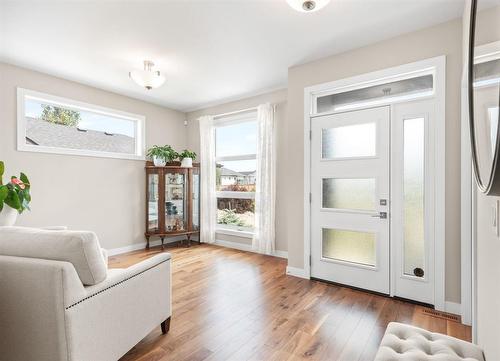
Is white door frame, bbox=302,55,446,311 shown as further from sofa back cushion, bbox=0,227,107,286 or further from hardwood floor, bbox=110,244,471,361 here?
sofa back cushion, bbox=0,227,107,286

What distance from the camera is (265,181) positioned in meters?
4.28

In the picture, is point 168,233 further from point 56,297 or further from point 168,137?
point 56,297

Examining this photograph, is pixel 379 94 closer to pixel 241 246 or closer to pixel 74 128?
pixel 241 246

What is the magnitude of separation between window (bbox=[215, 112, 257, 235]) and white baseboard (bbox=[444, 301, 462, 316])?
9.43ft

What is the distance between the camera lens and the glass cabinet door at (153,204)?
185 inches

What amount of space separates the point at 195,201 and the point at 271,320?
10.3 feet

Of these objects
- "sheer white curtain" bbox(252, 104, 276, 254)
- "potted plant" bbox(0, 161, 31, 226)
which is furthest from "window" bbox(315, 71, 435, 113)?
"potted plant" bbox(0, 161, 31, 226)

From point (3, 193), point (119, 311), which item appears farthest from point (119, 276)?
point (3, 193)

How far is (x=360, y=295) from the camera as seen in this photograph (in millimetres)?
2807

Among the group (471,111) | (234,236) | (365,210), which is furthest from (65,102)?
(471,111)

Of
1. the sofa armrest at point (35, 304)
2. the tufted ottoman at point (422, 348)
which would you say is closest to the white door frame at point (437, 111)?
the tufted ottoman at point (422, 348)

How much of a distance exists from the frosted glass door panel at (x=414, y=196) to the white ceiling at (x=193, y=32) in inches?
40.3

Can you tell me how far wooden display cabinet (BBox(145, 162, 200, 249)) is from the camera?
15.4 ft

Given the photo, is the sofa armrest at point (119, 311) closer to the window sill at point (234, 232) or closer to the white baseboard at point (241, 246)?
Answer: the white baseboard at point (241, 246)
